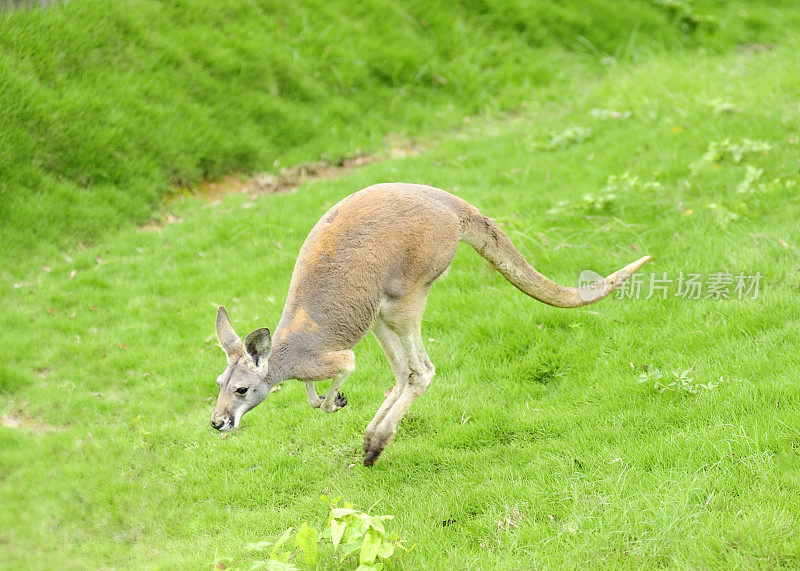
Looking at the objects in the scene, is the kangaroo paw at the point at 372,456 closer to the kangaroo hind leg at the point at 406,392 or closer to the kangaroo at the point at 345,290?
the kangaroo hind leg at the point at 406,392

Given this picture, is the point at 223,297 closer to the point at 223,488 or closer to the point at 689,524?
the point at 223,488

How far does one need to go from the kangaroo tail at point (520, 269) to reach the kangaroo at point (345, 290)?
13 centimetres

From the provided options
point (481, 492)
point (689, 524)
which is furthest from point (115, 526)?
point (689, 524)

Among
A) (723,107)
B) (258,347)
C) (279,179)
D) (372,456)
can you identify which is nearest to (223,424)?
(258,347)

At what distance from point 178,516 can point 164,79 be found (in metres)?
7.88

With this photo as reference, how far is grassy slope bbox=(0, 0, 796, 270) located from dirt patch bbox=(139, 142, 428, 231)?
0.19m

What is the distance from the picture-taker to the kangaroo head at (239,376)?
210 inches

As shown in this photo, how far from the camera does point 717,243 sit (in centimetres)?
831

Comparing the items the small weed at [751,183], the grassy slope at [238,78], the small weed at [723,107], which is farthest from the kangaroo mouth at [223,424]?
the small weed at [723,107]

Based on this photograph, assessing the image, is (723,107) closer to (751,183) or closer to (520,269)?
(751,183)

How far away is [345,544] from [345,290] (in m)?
1.76

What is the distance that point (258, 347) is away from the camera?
540 cm

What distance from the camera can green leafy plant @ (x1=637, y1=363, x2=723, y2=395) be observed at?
6289mm

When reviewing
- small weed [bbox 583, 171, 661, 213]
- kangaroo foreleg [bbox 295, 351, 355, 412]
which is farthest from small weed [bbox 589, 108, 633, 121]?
kangaroo foreleg [bbox 295, 351, 355, 412]
